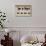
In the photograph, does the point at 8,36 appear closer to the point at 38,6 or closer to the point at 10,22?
the point at 10,22

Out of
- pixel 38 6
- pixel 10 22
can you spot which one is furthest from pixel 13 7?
pixel 38 6

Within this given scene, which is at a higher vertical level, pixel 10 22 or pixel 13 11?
pixel 13 11

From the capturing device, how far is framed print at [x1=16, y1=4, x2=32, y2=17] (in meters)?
3.36

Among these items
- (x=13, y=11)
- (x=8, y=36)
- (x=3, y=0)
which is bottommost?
(x=8, y=36)

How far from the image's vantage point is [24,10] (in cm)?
338

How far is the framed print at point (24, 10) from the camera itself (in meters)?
3.36

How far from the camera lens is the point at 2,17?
3219mm

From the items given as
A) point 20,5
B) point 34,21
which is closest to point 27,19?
point 34,21

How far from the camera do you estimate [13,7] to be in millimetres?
3367

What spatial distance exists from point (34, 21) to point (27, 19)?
181 mm

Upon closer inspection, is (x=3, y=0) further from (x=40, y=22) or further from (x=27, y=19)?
(x=40, y=22)

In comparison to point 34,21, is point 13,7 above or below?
above

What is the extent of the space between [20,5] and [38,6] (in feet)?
1.47

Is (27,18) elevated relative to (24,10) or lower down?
lower down
